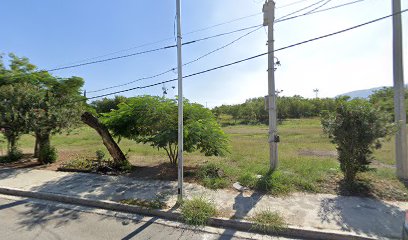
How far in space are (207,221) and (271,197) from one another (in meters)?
1.87

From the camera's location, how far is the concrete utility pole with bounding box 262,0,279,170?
725 cm

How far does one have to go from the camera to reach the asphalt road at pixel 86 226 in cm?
400

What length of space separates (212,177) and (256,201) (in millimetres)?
1932

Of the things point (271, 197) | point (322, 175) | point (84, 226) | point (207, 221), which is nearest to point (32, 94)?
point (84, 226)

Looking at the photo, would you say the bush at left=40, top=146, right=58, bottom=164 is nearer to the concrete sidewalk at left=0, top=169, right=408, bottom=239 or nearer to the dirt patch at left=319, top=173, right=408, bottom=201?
the concrete sidewalk at left=0, top=169, right=408, bottom=239

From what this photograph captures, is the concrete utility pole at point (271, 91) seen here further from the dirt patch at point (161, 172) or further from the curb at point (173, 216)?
the curb at point (173, 216)

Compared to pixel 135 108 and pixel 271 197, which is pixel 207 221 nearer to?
pixel 271 197

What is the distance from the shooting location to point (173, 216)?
4.71 m

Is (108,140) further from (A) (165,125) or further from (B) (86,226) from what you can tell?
(B) (86,226)

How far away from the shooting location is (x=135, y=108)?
7.94 metres

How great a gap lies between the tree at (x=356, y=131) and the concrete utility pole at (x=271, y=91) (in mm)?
1564

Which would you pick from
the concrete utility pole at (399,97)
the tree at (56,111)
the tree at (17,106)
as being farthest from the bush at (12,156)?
the concrete utility pole at (399,97)

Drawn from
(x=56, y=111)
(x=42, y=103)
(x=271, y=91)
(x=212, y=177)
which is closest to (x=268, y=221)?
(x=212, y=177)

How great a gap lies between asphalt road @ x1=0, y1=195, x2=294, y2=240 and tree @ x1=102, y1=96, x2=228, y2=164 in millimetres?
2728
